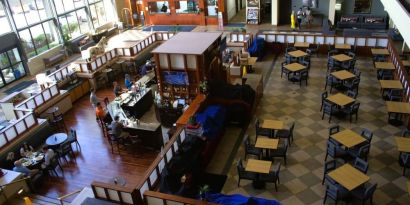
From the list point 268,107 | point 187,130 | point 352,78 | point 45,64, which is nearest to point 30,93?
point 45,64

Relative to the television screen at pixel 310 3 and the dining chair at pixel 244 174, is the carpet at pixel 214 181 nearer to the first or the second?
the dining chair at pixel 244 174

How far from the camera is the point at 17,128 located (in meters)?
12.3

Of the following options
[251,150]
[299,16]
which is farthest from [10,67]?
[299,16]

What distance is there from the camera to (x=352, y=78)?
1434 cm

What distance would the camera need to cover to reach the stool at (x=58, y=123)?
1402 centimetres

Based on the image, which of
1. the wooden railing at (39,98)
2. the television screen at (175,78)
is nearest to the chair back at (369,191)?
the television screen at (175,78)

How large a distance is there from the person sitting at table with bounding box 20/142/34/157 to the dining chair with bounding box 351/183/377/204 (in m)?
10.2

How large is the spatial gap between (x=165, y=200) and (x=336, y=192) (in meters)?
4.31

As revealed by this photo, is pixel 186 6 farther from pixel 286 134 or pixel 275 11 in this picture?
pixel 286 134

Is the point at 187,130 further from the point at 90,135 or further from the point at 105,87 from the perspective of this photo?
the point at 105,87

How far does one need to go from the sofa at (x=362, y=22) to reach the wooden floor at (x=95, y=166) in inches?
661

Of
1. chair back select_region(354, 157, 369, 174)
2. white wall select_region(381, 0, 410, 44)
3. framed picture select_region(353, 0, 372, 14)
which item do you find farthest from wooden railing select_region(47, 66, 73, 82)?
framed picture select_region(353, 0, 372, 14)

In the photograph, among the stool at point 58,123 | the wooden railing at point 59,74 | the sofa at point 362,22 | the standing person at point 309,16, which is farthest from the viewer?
the standing person at point 309,16

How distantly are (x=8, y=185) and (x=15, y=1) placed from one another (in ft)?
45.8
